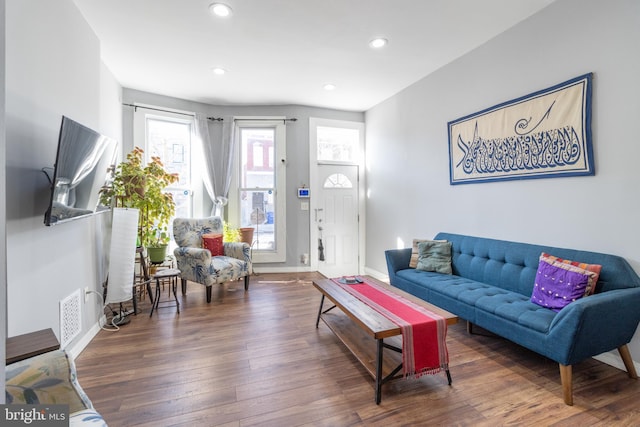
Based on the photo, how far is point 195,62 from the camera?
3359 mm

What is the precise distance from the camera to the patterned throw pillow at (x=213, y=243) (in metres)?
3.99

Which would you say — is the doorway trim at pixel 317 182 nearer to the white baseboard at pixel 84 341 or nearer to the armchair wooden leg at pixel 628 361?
the white baseboard at pixel 84 341

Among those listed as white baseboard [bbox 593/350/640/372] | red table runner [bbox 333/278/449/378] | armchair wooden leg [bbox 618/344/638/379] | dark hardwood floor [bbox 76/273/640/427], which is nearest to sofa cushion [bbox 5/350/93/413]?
dark hardwood floor [bbox 76/273/640/427]

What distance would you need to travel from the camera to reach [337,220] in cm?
510

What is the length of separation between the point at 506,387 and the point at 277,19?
10.9 feet

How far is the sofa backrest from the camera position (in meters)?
1.98

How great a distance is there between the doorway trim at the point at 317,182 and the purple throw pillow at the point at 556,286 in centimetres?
311

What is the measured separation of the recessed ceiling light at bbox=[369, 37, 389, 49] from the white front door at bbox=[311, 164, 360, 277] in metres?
2.25

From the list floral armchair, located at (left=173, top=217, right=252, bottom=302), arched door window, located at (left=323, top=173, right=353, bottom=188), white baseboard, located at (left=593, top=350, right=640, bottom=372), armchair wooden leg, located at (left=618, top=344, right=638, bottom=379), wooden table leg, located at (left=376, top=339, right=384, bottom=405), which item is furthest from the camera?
arched door window, located at (left=323, top=173, right=353, bottom=188)

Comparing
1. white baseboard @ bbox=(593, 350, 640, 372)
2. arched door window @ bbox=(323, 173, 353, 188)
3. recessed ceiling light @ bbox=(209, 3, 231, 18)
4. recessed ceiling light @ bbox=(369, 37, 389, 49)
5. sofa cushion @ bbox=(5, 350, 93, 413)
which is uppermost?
recessed ceiling light @ bbox=(369, 37, 389, 49)

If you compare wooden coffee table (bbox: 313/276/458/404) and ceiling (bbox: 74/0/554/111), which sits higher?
ceiling (bbox: 74/0/554/111)

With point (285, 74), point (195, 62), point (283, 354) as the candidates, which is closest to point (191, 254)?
point (283, 354)

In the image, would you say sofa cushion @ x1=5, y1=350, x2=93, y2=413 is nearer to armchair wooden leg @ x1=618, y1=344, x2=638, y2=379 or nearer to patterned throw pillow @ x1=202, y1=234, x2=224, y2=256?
patterned throw pillow @ x1=202, y1=234, x2=224, y2=256

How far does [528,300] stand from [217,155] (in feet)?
14.6
